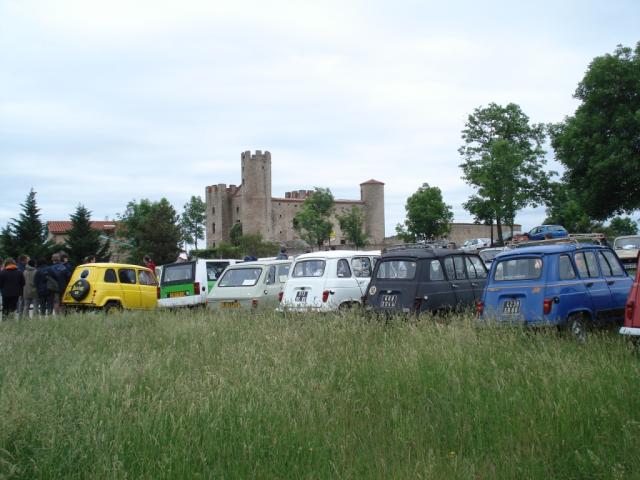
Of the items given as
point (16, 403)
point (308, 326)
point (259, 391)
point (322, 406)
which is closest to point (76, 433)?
point (16, 403)

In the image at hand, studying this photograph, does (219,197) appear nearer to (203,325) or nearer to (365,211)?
(365,211)

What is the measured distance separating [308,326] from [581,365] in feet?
16.2

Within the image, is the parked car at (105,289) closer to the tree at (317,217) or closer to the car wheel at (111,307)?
the car wheel at (111,307)

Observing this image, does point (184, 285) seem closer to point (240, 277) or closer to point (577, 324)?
point (240, 277)

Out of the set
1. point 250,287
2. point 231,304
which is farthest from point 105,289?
point 250,287

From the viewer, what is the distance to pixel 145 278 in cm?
2081

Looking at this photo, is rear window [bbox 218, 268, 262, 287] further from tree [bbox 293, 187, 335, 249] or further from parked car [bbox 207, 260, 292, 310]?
tree [bbox 293, 187, 335, 249]

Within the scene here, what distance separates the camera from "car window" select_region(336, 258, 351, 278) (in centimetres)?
1477

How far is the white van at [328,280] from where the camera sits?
14388mm

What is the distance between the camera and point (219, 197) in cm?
12125

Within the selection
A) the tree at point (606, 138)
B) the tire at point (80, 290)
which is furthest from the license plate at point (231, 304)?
the tree at point (606, 138)

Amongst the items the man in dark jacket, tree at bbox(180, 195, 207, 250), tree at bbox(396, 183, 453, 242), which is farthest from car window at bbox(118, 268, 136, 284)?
tree at bbox(180, 195, 207, 250)

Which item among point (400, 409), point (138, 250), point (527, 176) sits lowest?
point (400, 409)

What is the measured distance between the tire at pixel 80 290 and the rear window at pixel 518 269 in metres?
12.4
